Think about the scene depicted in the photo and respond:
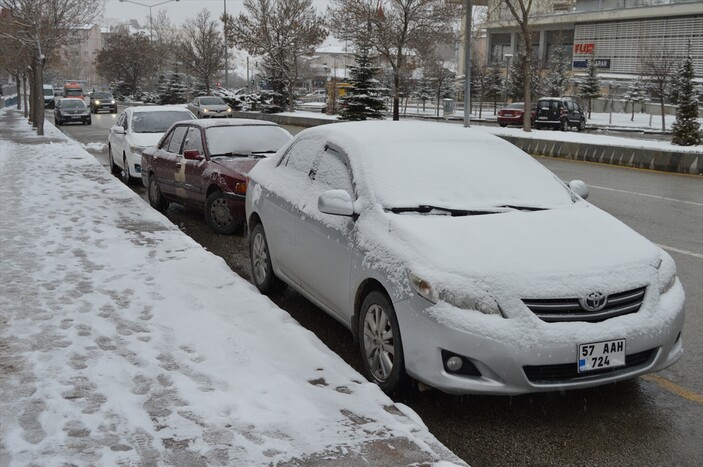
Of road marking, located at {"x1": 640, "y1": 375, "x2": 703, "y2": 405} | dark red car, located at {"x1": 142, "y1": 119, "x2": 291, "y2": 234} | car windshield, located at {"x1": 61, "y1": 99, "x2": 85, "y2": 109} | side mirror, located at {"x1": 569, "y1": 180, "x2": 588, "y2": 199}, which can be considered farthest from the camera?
car windshield, located at {"x1": 61, "y1": 99, "x2": 85, "y2": 109}

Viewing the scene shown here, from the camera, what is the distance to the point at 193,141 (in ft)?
33.4

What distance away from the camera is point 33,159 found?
56.7 feet

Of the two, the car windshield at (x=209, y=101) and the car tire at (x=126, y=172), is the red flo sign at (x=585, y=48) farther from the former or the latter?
the car tire at (x=126, y=172)

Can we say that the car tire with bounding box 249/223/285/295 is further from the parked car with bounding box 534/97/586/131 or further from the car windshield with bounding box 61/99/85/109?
the car windshield with bounding box 61/99/85/109

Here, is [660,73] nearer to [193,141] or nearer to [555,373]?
[193,141]

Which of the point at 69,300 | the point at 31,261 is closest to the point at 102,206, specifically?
the point at 31,261

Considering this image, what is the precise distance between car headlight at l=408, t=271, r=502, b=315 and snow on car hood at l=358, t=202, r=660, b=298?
51mm

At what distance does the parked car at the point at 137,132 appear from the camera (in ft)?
45.0

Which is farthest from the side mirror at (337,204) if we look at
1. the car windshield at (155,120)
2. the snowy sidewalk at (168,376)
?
the car windshield at (155,120)

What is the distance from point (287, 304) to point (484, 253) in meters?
2.79

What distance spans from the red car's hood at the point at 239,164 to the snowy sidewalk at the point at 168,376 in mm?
1881

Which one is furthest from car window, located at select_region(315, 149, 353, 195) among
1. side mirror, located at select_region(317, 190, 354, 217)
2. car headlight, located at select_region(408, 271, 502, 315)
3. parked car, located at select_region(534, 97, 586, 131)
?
parked car, located at select_region(534, 97, 586, 131)

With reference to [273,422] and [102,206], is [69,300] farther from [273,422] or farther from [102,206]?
[102,206]

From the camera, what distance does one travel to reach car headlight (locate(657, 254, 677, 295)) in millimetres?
4234
